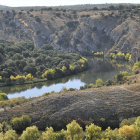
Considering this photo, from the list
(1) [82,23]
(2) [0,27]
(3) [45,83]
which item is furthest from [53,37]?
(3) [45,83]

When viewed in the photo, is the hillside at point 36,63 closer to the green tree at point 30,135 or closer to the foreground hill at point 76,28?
the foreground hill at point 76,28

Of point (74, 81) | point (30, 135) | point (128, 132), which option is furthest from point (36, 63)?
point (128, 132)

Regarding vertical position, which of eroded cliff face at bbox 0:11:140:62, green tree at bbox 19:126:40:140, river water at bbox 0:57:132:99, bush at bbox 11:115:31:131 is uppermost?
eroded cliff face at bbox 0:11:140:62

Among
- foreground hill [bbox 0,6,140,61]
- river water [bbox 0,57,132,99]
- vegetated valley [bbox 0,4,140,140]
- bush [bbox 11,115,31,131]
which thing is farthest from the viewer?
foreground hill [bbox 0,6,140,61]

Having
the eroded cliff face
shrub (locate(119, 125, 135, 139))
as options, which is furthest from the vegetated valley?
shrub (locate(119, 125, 135, 139))

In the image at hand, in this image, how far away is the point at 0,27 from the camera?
165750 mm

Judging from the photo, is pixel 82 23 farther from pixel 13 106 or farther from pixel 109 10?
pixel 13 106

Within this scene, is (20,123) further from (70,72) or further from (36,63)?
(36,63)

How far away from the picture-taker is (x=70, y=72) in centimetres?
9662

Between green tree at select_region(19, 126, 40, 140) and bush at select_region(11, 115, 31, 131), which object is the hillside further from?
green tree at select_region(19, 126, 40, 140)

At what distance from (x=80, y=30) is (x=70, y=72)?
228ft

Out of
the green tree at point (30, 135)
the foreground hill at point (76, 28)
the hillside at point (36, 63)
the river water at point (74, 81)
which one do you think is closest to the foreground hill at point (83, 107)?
the green tree at point (30, 135)

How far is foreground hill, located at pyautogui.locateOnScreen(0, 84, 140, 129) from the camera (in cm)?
4756

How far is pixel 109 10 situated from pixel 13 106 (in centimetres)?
13462
